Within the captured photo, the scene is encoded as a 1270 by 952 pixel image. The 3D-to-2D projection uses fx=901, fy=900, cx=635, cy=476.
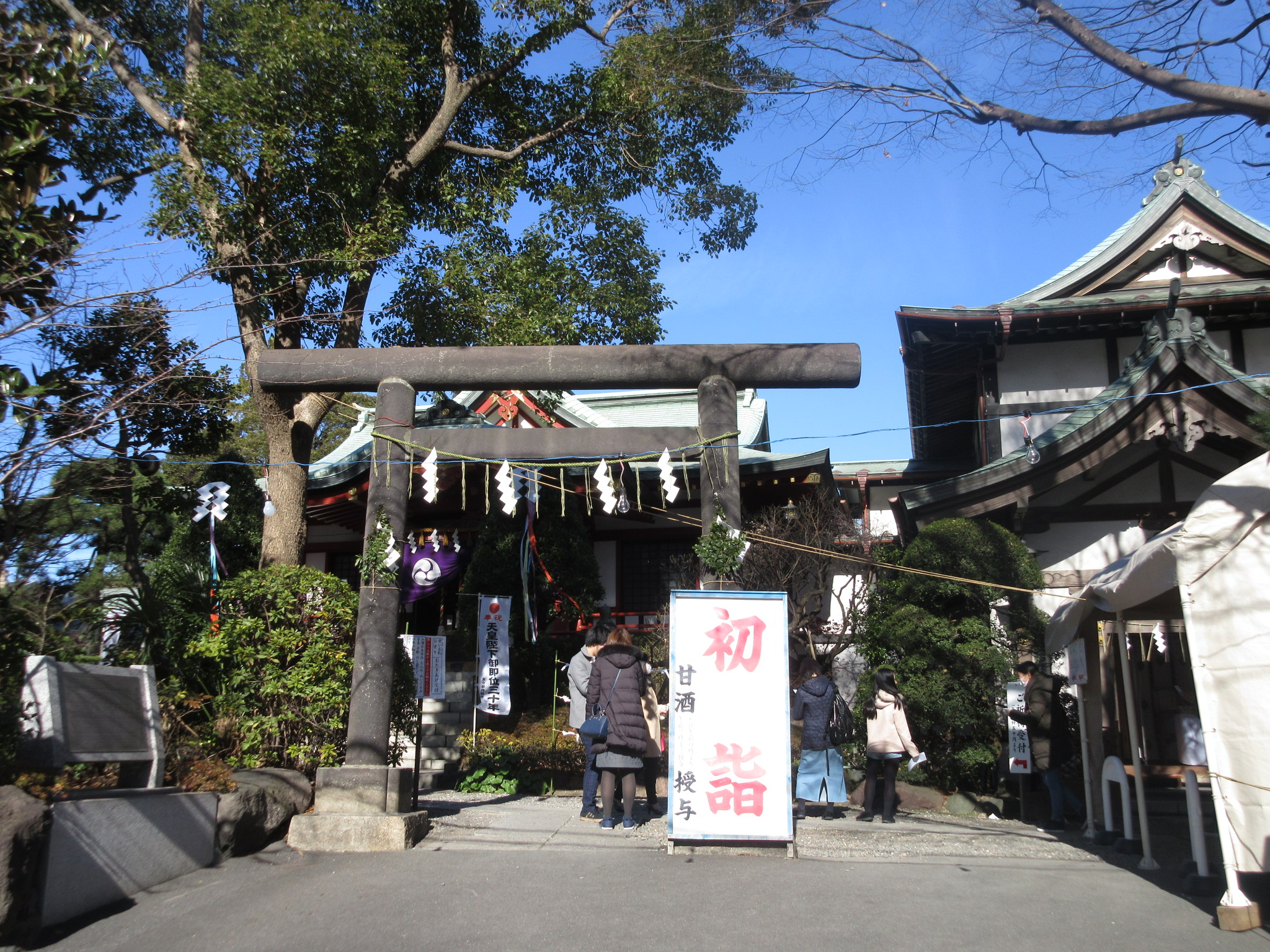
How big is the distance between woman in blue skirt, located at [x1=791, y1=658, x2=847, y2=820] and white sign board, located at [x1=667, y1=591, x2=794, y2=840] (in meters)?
2.32

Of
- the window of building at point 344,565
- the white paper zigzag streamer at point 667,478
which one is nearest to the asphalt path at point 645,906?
the white paper zigzag streamer at point 667,478

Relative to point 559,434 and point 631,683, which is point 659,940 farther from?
point 559,434

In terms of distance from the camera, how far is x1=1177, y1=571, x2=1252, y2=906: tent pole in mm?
5188

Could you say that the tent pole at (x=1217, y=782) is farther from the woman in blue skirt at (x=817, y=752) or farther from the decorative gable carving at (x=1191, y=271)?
the decorative gable carving at (x=1191, y=271)

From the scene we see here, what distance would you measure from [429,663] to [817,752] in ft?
19.9

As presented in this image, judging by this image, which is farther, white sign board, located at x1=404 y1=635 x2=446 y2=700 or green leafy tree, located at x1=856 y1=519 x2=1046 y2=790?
white sign board, located at x1=404 y1=635 x2=446 y2=700

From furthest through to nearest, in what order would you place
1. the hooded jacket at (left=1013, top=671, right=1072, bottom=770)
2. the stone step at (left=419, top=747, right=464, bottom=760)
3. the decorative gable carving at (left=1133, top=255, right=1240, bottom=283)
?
the decorative gable carving at (left=1133, top=255, right=1240, bottom=283), the stone step at (left=419, top=747, right=464, bottom=760), the hooded jacket at (left=1013, top=671, right=1072, bottom=770)

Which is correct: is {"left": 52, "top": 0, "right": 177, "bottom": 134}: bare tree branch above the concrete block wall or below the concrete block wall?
above

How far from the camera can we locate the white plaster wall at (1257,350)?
42.3 ft

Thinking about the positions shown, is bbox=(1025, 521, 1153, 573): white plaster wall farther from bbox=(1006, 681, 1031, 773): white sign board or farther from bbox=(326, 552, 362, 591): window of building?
bbox=(326, 552, 362, 591): window of building

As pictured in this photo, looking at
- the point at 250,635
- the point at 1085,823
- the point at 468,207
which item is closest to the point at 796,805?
the point at 1085,823

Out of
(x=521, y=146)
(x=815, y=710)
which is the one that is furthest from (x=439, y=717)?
(x=521, y=146)

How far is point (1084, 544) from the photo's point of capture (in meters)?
11.4

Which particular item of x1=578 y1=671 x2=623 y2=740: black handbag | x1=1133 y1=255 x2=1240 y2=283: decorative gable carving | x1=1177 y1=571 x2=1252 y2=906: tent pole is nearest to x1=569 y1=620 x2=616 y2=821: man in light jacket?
x1=578 y1=671 x2=623 y2=740: black handbag
